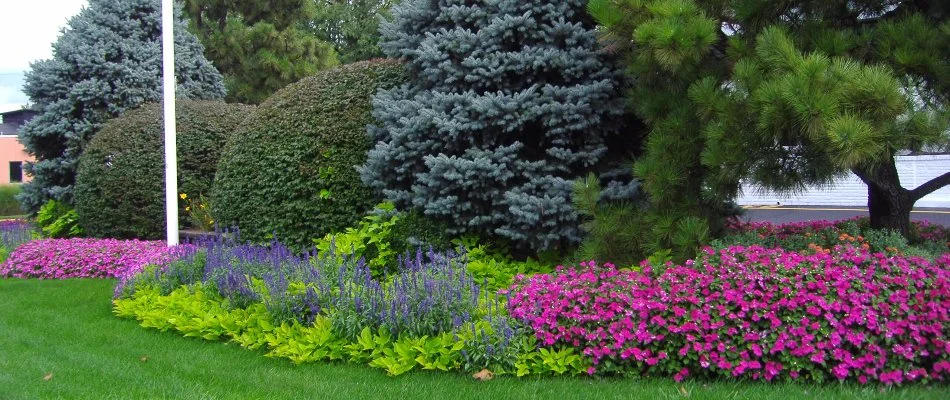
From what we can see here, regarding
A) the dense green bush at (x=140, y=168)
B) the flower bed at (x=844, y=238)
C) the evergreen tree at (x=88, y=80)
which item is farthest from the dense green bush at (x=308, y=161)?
the evergreen tree at (x=88, y=80)

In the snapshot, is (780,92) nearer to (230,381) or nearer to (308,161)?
(230,381)

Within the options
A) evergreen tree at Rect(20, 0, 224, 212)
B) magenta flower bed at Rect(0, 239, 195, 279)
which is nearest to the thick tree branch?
magenta flower bed at Rect(0, 239, 195, 279)

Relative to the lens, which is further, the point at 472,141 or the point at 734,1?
the point at 472,141

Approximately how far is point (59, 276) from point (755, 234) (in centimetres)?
760

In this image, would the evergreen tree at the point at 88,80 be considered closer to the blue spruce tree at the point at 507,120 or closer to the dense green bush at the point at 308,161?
the dense green bush at the point at 308,161

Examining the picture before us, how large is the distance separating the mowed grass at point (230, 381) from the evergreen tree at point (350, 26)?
2139cm

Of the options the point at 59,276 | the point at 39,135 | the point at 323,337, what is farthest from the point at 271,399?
the point at 39,135

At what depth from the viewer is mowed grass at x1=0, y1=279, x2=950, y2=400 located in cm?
403

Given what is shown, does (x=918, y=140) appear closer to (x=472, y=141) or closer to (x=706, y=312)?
(x=706, y=312)

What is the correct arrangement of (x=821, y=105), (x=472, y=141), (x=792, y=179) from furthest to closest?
(x=472, y=141)
(x=792, y=179)
(x=821, y=105)

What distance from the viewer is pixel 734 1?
16.8 feet

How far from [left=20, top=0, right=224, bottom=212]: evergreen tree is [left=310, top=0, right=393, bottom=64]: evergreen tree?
14.9 metres

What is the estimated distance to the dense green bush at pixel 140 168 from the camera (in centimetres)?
971

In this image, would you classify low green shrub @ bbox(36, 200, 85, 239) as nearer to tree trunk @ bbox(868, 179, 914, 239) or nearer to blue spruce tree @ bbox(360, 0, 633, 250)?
blue spruce tree @ bbox(360, 0, 633, 250)
